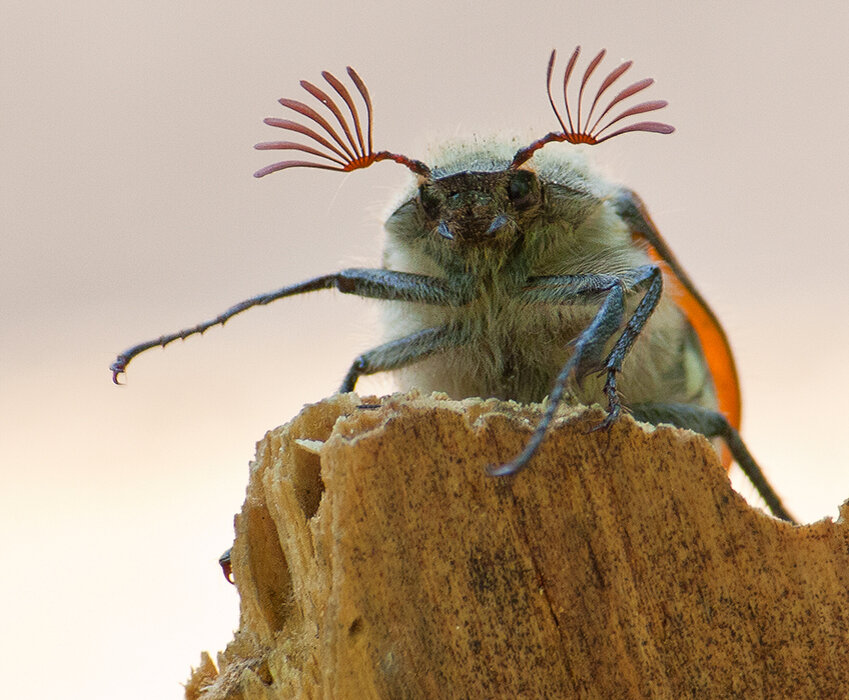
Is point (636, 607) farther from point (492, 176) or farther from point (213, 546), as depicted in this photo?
point (213, 546)

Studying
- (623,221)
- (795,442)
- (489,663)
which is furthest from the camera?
(795,442)

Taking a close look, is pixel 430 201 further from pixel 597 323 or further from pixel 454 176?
pixel 597 323

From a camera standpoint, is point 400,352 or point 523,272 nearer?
point 523,272

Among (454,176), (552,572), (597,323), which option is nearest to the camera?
(552,572)

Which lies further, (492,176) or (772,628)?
(492,176)

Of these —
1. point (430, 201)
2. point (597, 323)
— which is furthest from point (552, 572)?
point (430, 201)

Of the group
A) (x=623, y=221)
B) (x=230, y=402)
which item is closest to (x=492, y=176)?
(x=623, y=221)

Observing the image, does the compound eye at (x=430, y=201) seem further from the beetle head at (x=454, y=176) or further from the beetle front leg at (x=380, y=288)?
the beetle front leg at (x=380, y=288)
